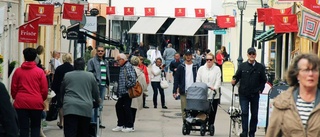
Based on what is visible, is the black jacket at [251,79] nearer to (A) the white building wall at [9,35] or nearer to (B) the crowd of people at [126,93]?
(B) the crowd of people at [126,93]

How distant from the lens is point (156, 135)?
17.9m

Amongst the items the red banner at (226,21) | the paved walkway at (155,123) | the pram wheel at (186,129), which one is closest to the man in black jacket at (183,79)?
the paved walkway at (155,123)

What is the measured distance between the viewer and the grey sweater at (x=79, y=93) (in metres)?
13.1

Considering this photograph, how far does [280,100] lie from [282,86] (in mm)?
7360

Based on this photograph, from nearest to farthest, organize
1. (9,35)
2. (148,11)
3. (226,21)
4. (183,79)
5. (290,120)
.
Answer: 1. (290,120)
2. (183,79)
3. (9,35)
4. (226,21)
5. (148,11)

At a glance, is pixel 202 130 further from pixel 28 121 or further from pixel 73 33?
pixel 73 33

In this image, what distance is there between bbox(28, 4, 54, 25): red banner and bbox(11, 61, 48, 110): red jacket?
296 inches

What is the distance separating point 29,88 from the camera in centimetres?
1327

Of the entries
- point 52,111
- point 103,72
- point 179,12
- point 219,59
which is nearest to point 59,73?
point 52,111

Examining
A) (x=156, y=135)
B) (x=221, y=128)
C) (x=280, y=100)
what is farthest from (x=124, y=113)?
(x=280, y=100)

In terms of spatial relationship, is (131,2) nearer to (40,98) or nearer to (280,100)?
(40,98)

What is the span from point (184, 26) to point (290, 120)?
164 ft

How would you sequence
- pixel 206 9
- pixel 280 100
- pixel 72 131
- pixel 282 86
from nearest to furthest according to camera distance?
1. pixel 280 100
2. pixel 72 131
3. pixel 282 86
4. pixel 206 9

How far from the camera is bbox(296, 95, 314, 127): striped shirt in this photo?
23.9 ft
